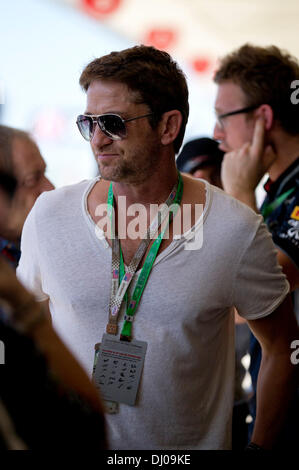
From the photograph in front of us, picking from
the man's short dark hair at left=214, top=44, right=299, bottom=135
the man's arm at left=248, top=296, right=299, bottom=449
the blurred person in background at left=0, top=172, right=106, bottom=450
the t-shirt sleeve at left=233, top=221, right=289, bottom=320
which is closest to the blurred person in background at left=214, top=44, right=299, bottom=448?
the man's short dark hair at left=214, top=44, right=299, bottom=135

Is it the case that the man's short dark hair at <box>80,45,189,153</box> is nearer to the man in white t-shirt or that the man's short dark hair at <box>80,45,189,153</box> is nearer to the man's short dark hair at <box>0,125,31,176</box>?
the man in white t-shirt

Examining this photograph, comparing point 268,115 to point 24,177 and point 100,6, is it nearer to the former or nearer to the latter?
point 24,177

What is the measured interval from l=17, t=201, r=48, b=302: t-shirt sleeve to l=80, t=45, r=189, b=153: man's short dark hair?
44 centimetres

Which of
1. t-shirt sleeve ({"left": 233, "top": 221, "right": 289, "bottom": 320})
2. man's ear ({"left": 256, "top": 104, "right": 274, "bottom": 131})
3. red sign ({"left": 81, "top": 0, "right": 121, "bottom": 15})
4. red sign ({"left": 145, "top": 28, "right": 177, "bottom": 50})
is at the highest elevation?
red sign ({"left": 145, "top": 28, "right": 177, "bottom": 50})

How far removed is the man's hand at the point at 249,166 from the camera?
2043 millimetres

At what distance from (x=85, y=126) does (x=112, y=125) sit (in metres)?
0.10

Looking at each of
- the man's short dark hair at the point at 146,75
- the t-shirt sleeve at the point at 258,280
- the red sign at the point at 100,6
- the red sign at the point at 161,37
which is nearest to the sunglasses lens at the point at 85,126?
the man's short dark hair at the point at 146,75

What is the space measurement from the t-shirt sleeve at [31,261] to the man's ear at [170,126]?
0.45m

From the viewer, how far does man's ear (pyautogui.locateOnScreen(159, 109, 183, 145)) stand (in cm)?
159

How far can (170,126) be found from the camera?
1.61 metres

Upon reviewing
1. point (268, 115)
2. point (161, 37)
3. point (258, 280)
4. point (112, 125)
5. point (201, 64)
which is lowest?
point (258, 280)

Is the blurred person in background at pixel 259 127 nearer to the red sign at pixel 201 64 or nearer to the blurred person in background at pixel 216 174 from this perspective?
the blurred person in background at pixel 216 174

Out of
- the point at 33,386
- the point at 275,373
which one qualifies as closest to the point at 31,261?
the point at 275,373
